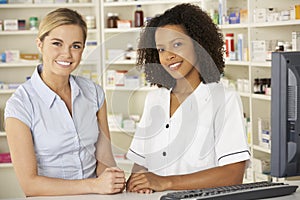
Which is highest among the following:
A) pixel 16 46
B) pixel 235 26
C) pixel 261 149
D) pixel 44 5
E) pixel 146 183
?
pixel 44 5

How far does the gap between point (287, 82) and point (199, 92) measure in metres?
0.52

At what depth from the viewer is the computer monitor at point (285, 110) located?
1.77m

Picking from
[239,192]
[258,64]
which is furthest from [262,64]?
[239,192]

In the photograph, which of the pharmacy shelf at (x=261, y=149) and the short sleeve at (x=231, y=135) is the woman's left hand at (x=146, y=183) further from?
the pharmacy shelf at (x=261, y=149)

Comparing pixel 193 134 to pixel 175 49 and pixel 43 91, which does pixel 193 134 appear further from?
pixel 43 91

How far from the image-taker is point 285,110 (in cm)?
178

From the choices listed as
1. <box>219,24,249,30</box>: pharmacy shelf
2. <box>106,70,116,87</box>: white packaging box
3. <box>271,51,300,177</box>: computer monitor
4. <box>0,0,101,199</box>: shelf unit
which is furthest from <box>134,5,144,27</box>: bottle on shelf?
<box>271,51,300,177</box>: computer monitor

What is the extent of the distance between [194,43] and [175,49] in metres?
0.11

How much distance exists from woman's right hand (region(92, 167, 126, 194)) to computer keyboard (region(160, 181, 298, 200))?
251 millimetres

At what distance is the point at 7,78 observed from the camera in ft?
17.6

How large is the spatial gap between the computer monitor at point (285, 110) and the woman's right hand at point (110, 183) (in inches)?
20.7

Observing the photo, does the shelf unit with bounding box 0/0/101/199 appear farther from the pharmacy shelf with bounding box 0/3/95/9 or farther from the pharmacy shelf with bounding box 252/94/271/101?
the pharmacy shelf with bounding box 252/94/271/101

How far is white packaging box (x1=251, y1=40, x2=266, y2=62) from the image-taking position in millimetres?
4219

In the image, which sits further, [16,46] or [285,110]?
[16,46]
